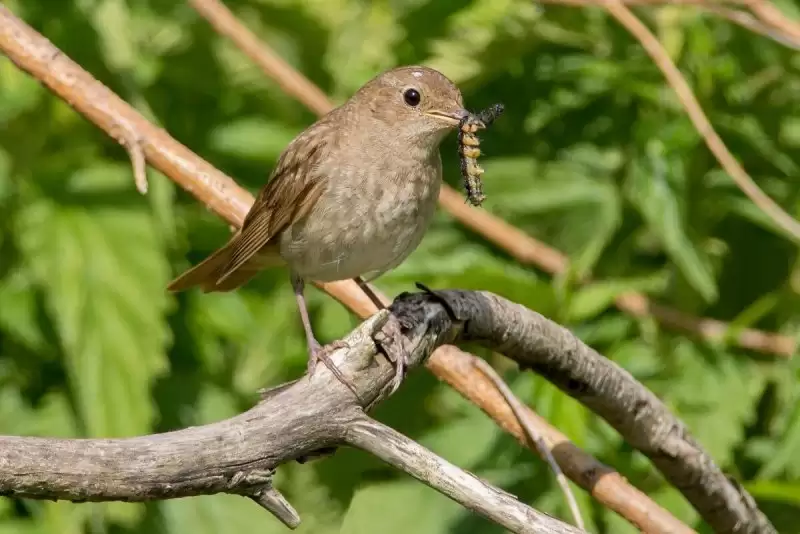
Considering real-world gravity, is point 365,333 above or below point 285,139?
below

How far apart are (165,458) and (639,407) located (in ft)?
4.35

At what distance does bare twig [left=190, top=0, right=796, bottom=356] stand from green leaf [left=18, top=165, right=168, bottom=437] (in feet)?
2.02

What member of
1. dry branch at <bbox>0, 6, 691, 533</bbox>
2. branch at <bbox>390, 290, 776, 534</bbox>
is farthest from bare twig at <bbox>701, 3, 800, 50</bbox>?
dry branch at <bbox>0, 6, 691, 533</bbox>

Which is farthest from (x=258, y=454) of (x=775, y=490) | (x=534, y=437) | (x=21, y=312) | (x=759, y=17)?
(x=759, y=17)

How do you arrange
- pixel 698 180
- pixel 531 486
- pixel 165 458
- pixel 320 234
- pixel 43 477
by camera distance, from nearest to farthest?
pixel 43 477
pixel 165 458
pixel 320 234
pixel 531 486
pixel 698 180

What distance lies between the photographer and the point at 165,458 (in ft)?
5.86

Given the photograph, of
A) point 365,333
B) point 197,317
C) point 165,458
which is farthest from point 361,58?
point 165,458

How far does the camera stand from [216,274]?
3.28 metres

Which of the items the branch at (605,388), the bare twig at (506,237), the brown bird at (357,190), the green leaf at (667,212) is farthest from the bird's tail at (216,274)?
the green leaf at (667,212)

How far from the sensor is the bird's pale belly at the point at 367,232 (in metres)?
2.87

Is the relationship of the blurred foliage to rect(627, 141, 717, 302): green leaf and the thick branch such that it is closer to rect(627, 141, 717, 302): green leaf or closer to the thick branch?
rect(627, 141, 717, 302): green leaf

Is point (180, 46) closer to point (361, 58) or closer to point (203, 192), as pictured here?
point (361, 58)

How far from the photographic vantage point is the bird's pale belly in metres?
2.87

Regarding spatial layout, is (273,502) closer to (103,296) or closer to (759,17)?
(103,296)
